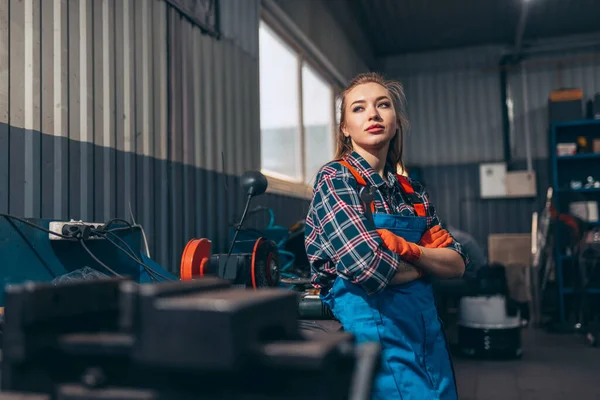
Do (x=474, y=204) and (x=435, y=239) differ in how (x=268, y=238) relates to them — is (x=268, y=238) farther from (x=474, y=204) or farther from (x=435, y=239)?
(x=474, y=204)

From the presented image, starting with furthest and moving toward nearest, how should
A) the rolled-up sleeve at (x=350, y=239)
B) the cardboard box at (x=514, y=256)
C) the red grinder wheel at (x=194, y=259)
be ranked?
the cardboard box at (x=514, y=256)
the red grinder wheel at (x=194, y=259)
the rolled-up sleeve at (x=350, y=239)

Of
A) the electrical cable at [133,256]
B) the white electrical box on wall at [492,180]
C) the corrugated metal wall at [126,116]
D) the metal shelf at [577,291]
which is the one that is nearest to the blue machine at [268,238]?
the corrugated metal wall at [126,116]

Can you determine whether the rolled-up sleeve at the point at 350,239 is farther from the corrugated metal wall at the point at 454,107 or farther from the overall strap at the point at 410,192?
the corrugated metal wall at the point at 454,107

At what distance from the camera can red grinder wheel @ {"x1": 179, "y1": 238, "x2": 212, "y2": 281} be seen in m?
1.74

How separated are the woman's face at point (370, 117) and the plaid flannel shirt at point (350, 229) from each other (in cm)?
6

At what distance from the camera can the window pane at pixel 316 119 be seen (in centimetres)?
473

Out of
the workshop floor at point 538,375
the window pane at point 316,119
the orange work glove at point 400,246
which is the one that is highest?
the window pane at point 316,119

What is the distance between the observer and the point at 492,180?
6.49m

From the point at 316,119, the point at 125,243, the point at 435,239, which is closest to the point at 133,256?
the point at 125,243

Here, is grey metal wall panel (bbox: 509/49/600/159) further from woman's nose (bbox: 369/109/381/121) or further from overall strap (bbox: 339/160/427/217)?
woman's nose (bbox: 369/109/381/121)

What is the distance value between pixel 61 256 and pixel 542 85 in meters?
6.44

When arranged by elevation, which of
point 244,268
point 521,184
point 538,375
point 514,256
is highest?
point 521,184

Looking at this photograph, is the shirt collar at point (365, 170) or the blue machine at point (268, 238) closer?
the shirt collar at point (365, 170)

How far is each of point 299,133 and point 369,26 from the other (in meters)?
2.43
